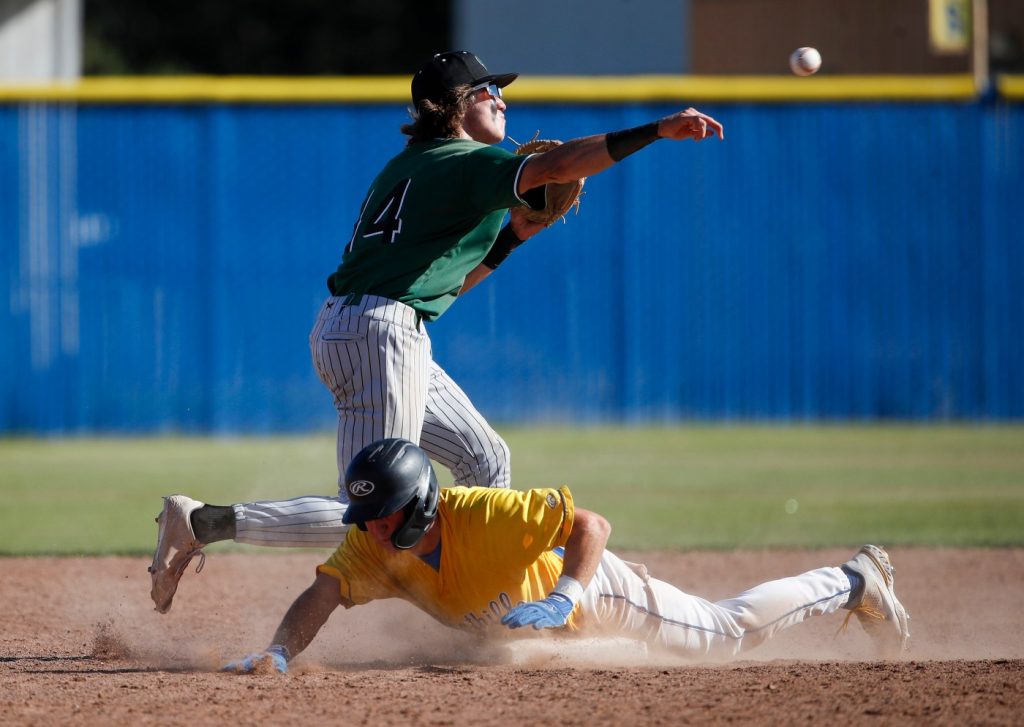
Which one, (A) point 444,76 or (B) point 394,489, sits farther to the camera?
(A) point 444,76

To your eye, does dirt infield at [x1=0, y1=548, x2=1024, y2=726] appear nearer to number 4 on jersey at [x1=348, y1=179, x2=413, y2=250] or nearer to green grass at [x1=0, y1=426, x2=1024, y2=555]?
green grass at [x1=0, y1=426, x2=1024, y2=555]

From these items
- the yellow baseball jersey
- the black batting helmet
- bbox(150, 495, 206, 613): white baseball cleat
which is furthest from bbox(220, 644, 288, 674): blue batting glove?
the black batting helmet

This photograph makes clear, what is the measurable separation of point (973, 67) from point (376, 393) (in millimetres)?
11271

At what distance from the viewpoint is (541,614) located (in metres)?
3.64

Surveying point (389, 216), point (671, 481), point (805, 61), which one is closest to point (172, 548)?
point (389, 216)

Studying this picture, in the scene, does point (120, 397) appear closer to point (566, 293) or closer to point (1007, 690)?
point (566, 293)

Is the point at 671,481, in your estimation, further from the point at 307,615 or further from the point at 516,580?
the point at 307,615

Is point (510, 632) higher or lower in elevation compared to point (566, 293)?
lower

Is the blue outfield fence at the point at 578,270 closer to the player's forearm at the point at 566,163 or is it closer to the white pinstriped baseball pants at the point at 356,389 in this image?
the white pinstriped baseball pants at the point at 356,389

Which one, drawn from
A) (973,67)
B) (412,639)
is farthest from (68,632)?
(973,67)

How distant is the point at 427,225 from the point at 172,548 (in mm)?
1287

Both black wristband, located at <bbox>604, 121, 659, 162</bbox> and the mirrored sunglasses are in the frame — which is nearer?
black wristband, located at <bbox>604, 121, 659, 162</bbox>

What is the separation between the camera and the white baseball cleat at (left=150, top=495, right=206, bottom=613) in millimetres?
4148

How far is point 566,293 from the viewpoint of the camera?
13.2 m
